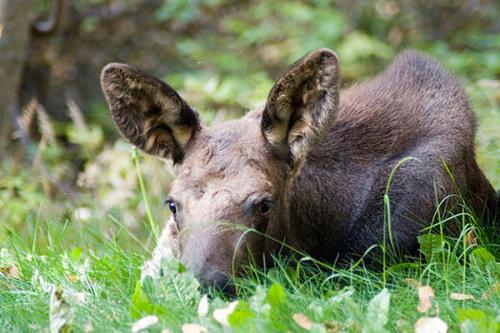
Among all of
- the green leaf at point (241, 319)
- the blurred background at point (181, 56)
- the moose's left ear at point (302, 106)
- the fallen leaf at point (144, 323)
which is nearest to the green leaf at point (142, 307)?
the fallen leaf at point (144, 323)

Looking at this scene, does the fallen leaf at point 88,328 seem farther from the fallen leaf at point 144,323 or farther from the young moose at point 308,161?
the young moose at point 308,161

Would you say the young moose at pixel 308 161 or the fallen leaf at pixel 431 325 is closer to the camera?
the fallen leaf at pixel 431 325

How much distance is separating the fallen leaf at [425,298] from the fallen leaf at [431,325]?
0.70 feet

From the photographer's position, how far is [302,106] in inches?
217

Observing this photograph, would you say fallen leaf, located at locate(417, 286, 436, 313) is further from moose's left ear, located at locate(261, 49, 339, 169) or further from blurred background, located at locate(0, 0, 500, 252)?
blurred background, located at locate(0, 0, 500, 252)

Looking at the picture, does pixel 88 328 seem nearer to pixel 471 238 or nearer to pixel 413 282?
pixel 413 282

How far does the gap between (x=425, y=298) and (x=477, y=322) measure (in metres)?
0.51

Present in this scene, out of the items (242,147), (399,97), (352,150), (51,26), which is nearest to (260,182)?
(242,147)

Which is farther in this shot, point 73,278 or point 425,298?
point 73,278

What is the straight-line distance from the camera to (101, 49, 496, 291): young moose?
5031mm

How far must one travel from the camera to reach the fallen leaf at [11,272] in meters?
5.44

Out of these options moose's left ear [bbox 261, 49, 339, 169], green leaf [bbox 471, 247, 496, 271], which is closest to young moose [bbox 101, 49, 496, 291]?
moose's left ear [bbox 261, 49, 339, 169]

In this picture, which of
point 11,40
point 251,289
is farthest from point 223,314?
point 11,40

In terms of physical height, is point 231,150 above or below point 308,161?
above
